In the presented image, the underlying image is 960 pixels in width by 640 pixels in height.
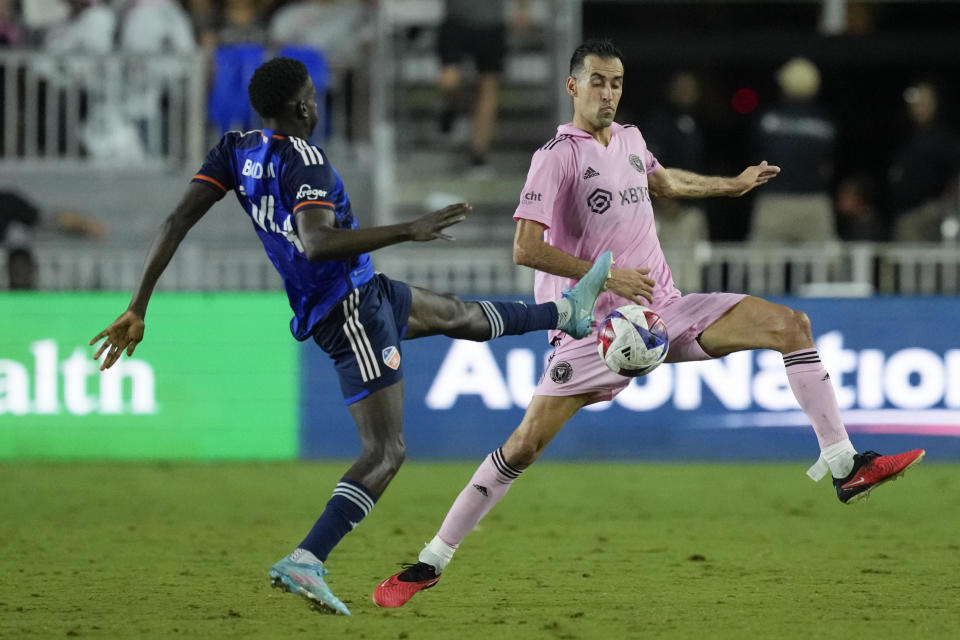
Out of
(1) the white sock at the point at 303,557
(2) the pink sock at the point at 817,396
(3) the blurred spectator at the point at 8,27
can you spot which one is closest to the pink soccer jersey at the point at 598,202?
(2) the pink sock at the point at 817,396

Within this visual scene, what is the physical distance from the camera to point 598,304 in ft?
24.5

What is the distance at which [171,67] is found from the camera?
16.8m

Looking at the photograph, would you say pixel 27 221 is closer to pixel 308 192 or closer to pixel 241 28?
pixel 241 28

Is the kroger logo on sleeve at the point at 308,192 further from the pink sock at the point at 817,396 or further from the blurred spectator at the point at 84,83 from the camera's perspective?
the blurred spectator at the point at 84,83

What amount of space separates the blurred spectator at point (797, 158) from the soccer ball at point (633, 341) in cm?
823

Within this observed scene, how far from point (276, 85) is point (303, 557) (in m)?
2.15

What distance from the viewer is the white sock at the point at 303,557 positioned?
677 centimetres

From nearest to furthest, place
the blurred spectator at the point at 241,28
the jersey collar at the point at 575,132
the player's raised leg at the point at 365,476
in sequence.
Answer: the player's raised leg at the point at 365,476
the jersey collar at the point at 575,132
the blurred spectator at the point at 241,28

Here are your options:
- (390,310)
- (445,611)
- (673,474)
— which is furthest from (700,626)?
(673,474)

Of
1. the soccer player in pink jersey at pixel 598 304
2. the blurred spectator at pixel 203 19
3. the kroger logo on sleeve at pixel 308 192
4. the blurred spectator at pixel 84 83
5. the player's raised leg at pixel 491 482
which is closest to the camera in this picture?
the kroger logo on sleeve at pixel 308 192

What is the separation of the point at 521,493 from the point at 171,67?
750 centimetres

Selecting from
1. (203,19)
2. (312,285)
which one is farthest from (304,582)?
(203,19)

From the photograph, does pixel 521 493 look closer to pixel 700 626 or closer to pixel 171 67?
pixel 700 626

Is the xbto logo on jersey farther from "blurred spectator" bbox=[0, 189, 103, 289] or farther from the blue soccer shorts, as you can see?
"blurred spectator" bbox=[0, 189, 103, 289]
